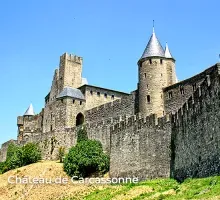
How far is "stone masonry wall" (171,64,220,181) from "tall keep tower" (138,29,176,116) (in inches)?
403

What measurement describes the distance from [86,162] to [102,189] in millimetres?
6619

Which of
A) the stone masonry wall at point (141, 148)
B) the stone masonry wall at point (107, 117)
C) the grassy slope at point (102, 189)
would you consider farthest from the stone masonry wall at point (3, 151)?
the stone masonry wall at point (141, 148)

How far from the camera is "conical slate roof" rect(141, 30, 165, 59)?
44219 millimetres

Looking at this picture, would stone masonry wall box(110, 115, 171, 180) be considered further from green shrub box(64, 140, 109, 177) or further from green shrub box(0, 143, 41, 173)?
green shrub box(0, 143, 41, 173)

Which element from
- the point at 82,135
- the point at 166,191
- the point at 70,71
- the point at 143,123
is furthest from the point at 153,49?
the point at 166,191

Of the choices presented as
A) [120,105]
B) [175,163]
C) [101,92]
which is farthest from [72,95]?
[175,163]

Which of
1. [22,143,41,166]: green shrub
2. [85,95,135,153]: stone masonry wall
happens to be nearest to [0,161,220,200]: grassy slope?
[22,143,41,166]: green shrub

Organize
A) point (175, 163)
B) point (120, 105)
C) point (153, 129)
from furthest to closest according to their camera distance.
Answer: point (120, 105)
point (153, 129)
point (175, 163)

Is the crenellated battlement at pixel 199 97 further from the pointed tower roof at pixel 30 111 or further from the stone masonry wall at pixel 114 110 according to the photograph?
the pointed tower roof at pixel 30 111

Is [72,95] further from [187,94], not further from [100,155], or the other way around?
[187,94]

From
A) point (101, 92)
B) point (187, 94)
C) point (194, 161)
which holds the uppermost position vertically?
point (101, 92)

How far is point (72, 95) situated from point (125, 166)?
68.2 ft

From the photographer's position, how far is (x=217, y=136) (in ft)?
78.2

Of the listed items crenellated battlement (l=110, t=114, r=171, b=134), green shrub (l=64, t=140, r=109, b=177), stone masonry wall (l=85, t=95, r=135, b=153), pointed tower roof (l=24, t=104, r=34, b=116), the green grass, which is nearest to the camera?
the green grass
